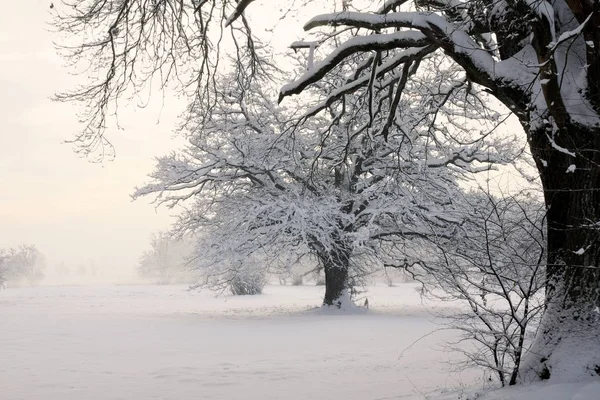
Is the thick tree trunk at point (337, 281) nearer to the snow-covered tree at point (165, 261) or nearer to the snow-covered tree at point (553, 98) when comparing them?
the snow-covered tree at point (553, 98)

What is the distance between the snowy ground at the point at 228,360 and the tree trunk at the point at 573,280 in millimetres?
986

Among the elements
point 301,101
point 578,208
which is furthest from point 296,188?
point 578,208

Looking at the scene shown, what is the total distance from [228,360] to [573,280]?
5.61 meters

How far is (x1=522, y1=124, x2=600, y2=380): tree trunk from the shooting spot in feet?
16.0

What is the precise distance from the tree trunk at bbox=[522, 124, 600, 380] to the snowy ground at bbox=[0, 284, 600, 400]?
0.99 m

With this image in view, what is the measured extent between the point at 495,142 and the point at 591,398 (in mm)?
13754

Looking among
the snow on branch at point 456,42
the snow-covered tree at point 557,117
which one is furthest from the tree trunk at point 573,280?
the snow on branch at point 456,42

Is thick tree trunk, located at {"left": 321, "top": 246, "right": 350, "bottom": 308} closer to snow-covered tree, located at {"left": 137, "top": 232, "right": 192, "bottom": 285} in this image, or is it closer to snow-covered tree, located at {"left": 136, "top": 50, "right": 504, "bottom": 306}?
snow-covered tree, located at {"left": 136, "top": 50, "right": 504, "bottom": 306}

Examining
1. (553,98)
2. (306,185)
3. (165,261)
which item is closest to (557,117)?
(553,98)

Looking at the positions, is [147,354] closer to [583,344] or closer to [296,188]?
[583,344]

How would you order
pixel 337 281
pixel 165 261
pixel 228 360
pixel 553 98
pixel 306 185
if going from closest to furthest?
1. pixel 553 98
2. pixel 228 360
3. pixel 306 185
4. pixel 337 281
5. pixel 165 261

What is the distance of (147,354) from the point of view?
31.3ft

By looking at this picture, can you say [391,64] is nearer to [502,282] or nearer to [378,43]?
[378,43]

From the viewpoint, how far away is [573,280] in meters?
5.04
